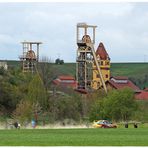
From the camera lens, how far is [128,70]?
19125 centimetres

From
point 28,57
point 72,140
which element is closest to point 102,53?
point 28,57

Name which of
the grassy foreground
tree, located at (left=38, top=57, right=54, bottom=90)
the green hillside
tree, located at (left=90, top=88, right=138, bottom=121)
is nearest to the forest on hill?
tree, located at (left=90, top=88, right=138, bottom=121)

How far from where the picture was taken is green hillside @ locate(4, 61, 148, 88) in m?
175

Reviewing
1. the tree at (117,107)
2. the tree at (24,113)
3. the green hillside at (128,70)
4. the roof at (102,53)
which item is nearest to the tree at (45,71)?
the tree at (117,107)

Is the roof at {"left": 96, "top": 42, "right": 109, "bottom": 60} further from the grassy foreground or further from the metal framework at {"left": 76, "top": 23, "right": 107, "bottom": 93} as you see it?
the grassy foreground

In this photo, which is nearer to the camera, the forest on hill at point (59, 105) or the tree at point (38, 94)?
the forest on hill at point (59, 105)

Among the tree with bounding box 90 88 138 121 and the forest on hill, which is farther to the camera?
the tree with bounding box 90 88 138 121

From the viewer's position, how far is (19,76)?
85.6m

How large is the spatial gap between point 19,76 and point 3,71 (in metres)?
4.07

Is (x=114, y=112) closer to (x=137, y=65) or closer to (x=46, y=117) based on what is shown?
(x=46, y=117)

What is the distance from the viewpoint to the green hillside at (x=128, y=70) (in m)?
175

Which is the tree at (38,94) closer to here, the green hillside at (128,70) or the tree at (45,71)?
the tree at (45,71)

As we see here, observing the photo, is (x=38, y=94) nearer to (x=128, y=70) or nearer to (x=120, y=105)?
(x=120, y=105)

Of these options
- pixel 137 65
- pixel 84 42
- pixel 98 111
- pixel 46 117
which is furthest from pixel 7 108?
pixel 137 65
